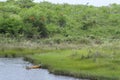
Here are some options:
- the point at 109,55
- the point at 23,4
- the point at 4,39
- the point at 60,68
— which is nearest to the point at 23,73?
the point at 60,68

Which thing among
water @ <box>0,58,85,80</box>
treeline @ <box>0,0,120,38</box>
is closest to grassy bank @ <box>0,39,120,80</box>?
water @ <box>0,58,85,80</box>

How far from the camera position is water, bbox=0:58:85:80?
47.0m

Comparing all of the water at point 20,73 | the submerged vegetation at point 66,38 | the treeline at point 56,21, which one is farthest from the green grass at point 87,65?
the treeline at point 56,21

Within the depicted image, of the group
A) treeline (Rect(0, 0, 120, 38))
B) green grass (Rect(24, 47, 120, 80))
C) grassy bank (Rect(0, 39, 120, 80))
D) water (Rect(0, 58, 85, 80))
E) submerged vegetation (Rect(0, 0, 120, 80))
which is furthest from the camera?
treeline (Rect(0, 0, 120, 38))

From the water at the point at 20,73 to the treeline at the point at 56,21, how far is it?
35.2m

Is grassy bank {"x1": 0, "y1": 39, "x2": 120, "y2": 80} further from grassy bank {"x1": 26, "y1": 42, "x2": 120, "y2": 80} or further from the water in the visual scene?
the water

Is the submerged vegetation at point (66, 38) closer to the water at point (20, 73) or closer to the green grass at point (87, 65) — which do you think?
the green grass at point (87, 65)

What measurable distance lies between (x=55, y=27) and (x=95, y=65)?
198ft

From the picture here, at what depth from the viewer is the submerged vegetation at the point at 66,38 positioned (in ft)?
164

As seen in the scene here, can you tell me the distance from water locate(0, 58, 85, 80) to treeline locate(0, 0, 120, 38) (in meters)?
35.2

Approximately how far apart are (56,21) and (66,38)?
65.4ft

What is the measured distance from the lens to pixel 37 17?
10262 cm

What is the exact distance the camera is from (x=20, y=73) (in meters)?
50.9

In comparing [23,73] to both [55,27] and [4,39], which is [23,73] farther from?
[55,27]
